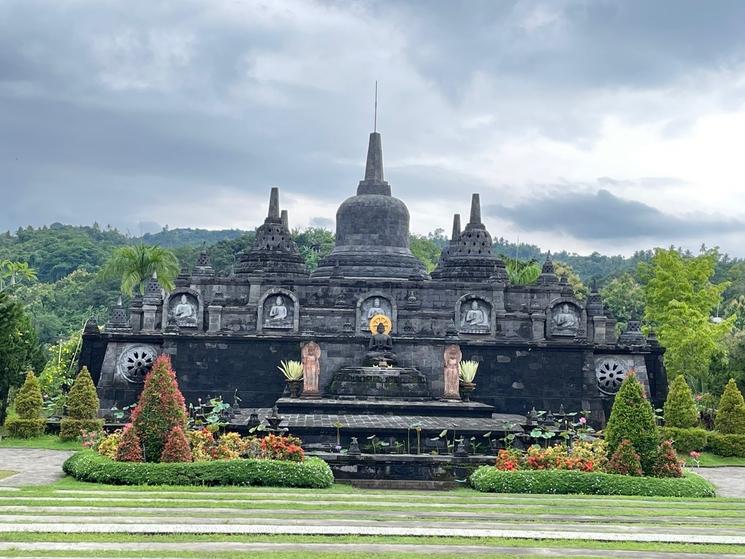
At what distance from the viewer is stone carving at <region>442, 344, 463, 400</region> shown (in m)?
37.1

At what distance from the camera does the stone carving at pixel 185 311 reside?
4075cm

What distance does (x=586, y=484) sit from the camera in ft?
70.3

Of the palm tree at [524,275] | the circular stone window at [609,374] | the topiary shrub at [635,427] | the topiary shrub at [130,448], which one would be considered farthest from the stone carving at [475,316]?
the palm tree at [524,275]

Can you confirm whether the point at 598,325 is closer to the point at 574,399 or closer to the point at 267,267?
the point at 574,399

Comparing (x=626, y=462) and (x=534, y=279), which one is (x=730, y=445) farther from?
(x=534, y=279)

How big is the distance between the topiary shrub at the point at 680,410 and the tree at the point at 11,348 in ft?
77.1

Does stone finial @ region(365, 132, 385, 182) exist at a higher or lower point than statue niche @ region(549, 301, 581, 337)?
higher

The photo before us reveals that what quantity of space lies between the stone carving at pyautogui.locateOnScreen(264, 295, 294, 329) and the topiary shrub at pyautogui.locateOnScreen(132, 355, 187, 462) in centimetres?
1760

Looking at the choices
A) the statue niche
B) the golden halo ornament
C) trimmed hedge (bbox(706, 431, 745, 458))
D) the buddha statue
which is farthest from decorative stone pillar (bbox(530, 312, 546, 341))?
trimmed hedge (bbox(706, 431, 745, 458))

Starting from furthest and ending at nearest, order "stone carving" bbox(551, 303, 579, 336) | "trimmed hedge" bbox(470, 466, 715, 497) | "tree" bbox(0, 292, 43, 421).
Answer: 1. "stone carving" bbox(551, 303, 579, 336)
2. "tree" bbox(0, 292, 43, 421)
3. "trimmed hedge" bbox(470, 466, 715, 497)

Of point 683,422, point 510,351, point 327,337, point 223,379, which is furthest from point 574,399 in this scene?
point 223,379

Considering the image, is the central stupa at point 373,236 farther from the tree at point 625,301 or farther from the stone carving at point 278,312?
the tree at point 625,301

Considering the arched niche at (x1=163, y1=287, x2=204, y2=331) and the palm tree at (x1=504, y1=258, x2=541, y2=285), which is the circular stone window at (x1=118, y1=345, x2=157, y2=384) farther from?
the palm tree at (x1=504, y1=258, x2=541, y2=285)

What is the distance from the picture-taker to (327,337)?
38.2 meters
